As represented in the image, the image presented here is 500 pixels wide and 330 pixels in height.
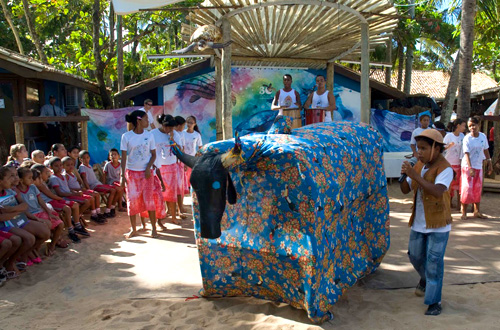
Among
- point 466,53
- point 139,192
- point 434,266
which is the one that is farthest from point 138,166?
point 466,53

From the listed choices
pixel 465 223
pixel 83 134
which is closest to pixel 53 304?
pixel 83 134

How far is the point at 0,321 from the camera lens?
13.2ft

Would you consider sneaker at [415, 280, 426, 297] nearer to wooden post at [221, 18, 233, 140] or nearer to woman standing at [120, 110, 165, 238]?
wooden post at [221, 18, 233, 140]

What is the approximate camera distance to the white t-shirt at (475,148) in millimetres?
7828

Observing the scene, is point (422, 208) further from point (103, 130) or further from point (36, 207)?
point (103, 130)

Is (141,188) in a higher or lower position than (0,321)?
higher

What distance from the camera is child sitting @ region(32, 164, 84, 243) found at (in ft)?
20.8

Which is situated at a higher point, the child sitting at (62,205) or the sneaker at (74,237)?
the child sitting at (62,205)

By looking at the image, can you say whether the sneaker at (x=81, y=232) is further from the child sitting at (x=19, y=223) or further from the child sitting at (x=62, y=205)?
the child sitting at (x=19, y=223)

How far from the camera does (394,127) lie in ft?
46.3

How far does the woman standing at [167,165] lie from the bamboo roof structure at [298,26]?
1947mm

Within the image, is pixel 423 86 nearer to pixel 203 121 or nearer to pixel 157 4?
pixel 203 121

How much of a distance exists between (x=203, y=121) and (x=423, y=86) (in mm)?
21239

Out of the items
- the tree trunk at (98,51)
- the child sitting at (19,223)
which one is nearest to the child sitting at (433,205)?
the child sitting at (19,223)
